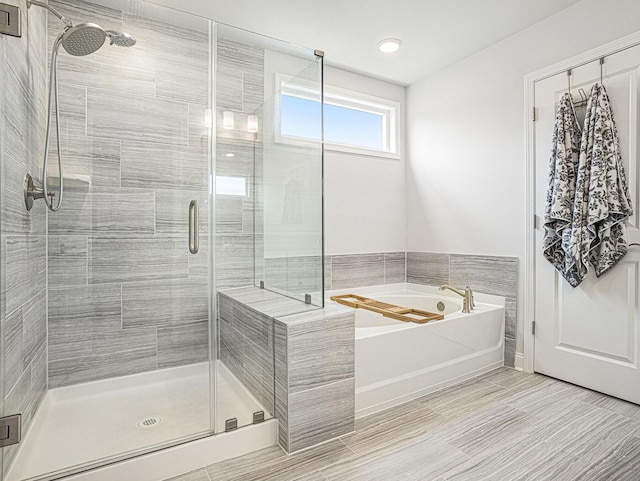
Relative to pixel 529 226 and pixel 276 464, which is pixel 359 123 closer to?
pixel 529 226

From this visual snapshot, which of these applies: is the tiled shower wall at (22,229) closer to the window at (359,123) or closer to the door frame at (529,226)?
the window at (359,123)

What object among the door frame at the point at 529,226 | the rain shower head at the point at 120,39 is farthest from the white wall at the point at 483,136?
the rain shower head at the point at 120,39

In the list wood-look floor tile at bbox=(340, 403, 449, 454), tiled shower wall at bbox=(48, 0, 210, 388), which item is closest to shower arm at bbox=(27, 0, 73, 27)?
tiled shower wall at bbox=(48, 0, 210, 388)

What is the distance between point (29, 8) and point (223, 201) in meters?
1.10

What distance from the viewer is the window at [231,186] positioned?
179 cm

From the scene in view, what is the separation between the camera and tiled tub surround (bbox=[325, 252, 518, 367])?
Answer: 2.80m

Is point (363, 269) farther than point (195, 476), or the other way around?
point (363, 269)

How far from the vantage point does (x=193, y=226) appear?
1692 mm

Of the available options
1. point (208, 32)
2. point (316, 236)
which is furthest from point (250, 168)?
point (208, 32)

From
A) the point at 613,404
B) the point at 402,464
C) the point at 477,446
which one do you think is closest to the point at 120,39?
the point at 402,464

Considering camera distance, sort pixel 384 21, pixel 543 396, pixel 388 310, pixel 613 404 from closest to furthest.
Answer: pixel 613 404 → pixel 543 396 → pixel 384 21 → pixel 388 310

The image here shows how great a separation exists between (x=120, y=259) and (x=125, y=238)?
0.32 feet

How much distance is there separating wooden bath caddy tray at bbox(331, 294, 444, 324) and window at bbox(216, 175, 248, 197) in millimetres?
1404

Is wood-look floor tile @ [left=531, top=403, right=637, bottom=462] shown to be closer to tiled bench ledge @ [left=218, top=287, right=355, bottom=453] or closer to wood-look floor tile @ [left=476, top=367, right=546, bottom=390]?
wood-look floor tile @ [left=476, top=367, right=546, bottom=390]
